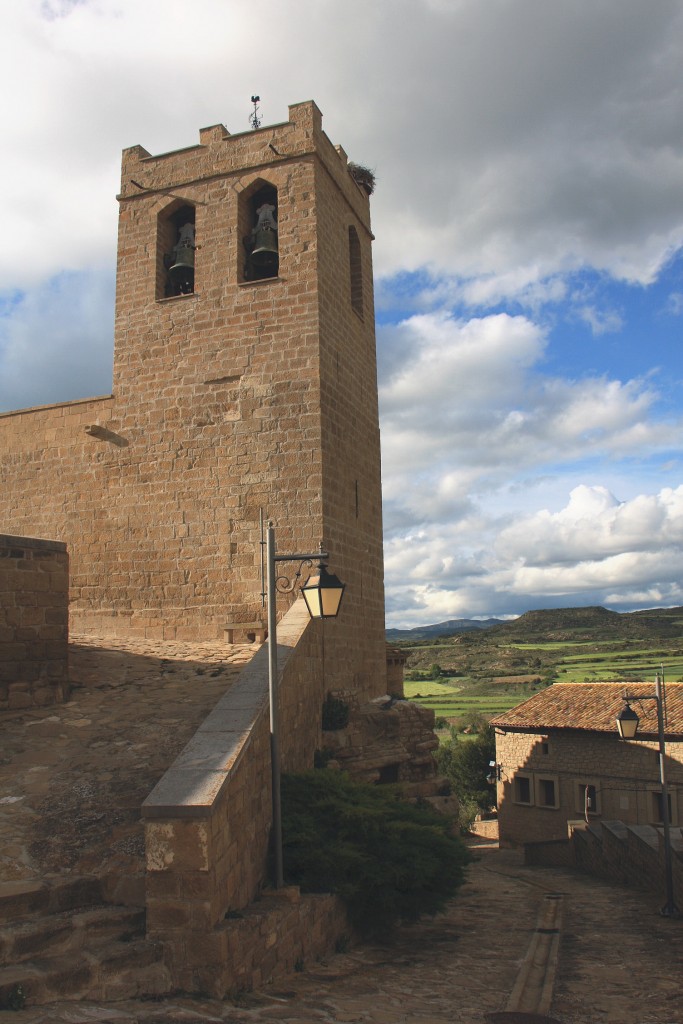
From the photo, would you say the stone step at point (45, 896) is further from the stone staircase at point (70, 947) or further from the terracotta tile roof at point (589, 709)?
the terracotta tile roof at point (589, 709)

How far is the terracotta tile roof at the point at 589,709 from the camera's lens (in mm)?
23344

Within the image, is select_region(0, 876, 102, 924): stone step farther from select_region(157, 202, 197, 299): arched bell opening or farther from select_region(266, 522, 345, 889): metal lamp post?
select_region(157, 202, 197, 299): arched bell opening

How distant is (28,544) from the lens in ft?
29.9

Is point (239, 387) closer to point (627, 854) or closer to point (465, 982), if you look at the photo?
point (465, 982)

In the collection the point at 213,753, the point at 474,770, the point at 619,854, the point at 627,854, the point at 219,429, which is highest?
the point at 219,429

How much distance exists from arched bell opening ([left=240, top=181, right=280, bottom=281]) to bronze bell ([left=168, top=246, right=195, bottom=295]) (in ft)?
3.14

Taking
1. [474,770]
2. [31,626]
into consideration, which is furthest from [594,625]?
[31,626]

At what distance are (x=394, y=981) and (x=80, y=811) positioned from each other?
2.90 m

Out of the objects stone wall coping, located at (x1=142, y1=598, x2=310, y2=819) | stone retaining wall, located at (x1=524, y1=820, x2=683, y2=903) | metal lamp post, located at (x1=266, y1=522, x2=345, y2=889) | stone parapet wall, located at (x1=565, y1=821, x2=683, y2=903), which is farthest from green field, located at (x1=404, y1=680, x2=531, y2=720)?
metal lamp post, located at (x1=266, y1=522, x2=345, y2=889)

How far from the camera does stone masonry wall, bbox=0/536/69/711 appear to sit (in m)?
8.73

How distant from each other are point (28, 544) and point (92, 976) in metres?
5.37

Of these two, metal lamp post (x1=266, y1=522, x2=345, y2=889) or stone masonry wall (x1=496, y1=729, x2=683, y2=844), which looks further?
stone masonry wall (x1=496, y1=729, x2=683, y2=844)

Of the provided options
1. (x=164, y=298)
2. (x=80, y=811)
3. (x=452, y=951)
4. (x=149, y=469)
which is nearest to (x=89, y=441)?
(x=149, y=469)

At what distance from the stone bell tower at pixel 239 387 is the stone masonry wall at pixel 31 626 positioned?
3.14m
